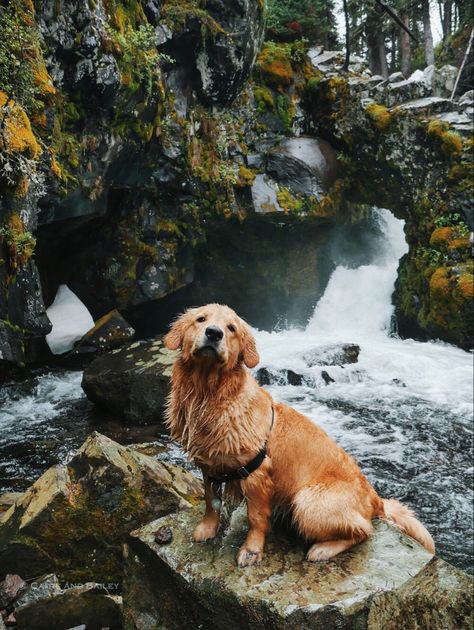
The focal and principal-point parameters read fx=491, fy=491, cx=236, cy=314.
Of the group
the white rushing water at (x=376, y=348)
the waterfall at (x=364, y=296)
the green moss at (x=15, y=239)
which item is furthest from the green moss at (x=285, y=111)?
the green moss at (x=15, y=239)

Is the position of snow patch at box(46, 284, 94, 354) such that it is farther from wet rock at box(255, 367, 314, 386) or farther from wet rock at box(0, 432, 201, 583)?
wet rock at box(0, 432, 201, 583)

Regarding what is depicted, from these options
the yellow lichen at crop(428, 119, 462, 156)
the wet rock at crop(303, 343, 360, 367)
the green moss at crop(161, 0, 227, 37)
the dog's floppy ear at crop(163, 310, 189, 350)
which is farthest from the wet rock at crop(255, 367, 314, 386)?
the green moss at crop(161, 0, 227, 37)

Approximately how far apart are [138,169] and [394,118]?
8.76 m

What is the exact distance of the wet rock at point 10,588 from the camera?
4.00m

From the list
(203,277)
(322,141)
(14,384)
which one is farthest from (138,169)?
(322,141)

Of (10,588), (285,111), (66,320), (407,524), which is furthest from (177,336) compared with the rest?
(285,111)

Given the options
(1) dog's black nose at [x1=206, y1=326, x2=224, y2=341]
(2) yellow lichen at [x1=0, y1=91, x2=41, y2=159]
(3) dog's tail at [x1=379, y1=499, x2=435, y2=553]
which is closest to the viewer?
(1) dog's black nose at [x1=206, y1=326, x2=224, y2=341]

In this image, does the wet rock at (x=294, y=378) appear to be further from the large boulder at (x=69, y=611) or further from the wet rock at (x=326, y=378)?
the large boulder at (x=69, y=611)

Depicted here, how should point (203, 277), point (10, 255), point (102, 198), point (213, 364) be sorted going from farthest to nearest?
point (203, 277), point (102, 198), point (10, 255), point (213, 364)

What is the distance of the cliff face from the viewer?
351 inches

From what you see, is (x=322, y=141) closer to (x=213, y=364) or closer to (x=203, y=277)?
(x=203, y=277)

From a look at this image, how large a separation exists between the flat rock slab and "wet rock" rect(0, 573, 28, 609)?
1129 mm

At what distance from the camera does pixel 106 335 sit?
1334 centimetres

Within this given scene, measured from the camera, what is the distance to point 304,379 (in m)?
11.9
